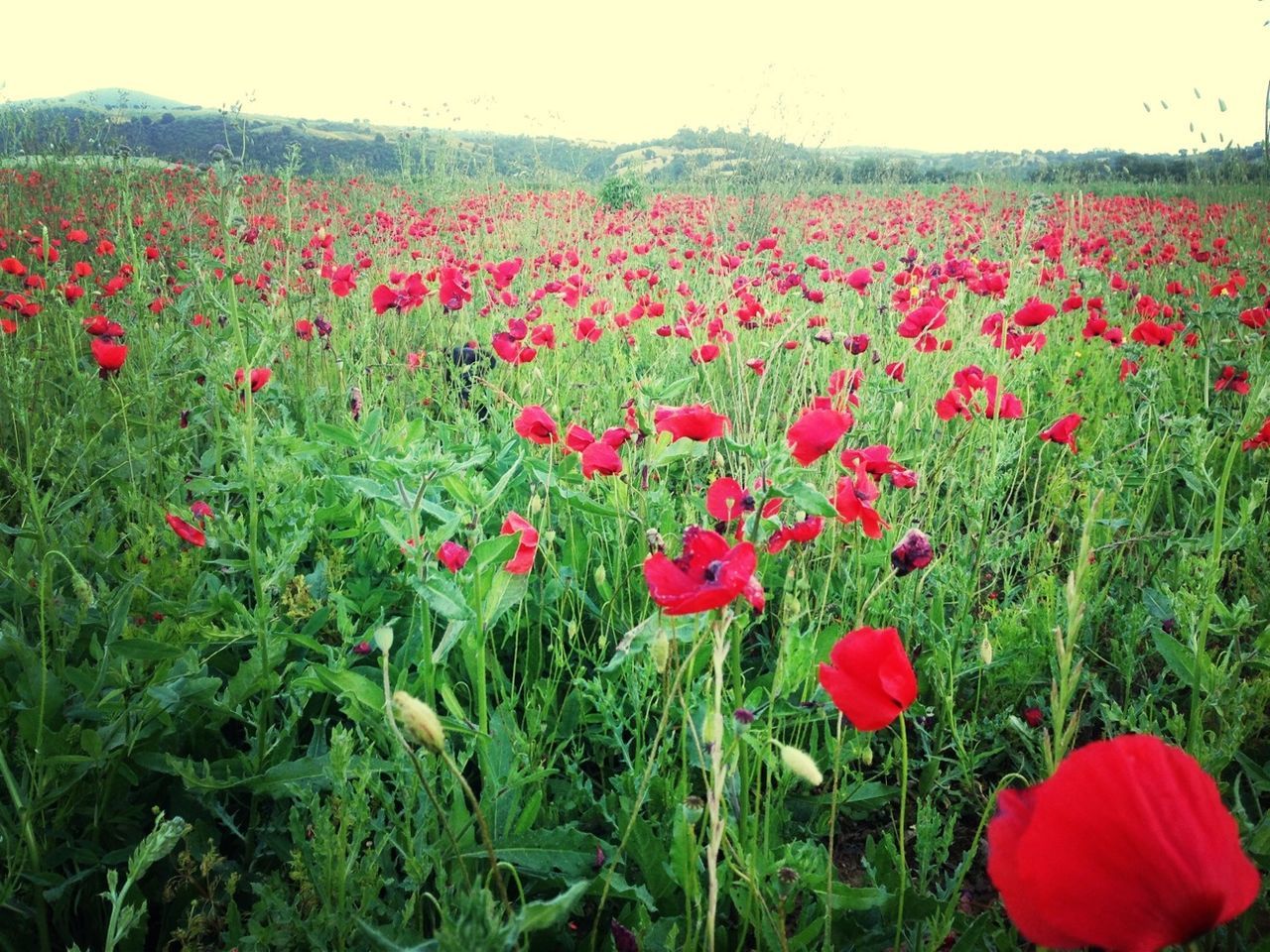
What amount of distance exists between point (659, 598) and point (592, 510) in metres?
0.94

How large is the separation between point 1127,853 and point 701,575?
17.1 inches

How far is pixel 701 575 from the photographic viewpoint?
2.57 ft

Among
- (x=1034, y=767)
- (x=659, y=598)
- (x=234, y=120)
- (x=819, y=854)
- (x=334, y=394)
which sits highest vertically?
(x=234, y=120)

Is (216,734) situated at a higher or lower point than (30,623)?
lower

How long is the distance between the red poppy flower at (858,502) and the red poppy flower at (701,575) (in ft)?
1.20

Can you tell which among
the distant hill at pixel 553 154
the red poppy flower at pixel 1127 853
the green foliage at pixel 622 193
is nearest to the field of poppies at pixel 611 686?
the red poppy flower at pixel 1127 853

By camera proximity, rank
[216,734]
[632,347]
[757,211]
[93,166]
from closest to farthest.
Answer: [216,734]
[632,347]
[757,211]
[93,166]

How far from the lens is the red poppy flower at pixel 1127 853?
0.39 m

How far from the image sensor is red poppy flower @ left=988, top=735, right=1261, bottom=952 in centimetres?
39

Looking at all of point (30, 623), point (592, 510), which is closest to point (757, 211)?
point (592, 510)

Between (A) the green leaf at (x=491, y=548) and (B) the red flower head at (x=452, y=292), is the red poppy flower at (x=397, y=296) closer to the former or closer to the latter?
(B) the red flower head at (x=452, y=292)

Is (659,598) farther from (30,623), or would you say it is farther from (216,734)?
(30,623)

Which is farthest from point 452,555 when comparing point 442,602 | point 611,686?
point 611,686

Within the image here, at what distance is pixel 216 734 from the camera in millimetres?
1428
